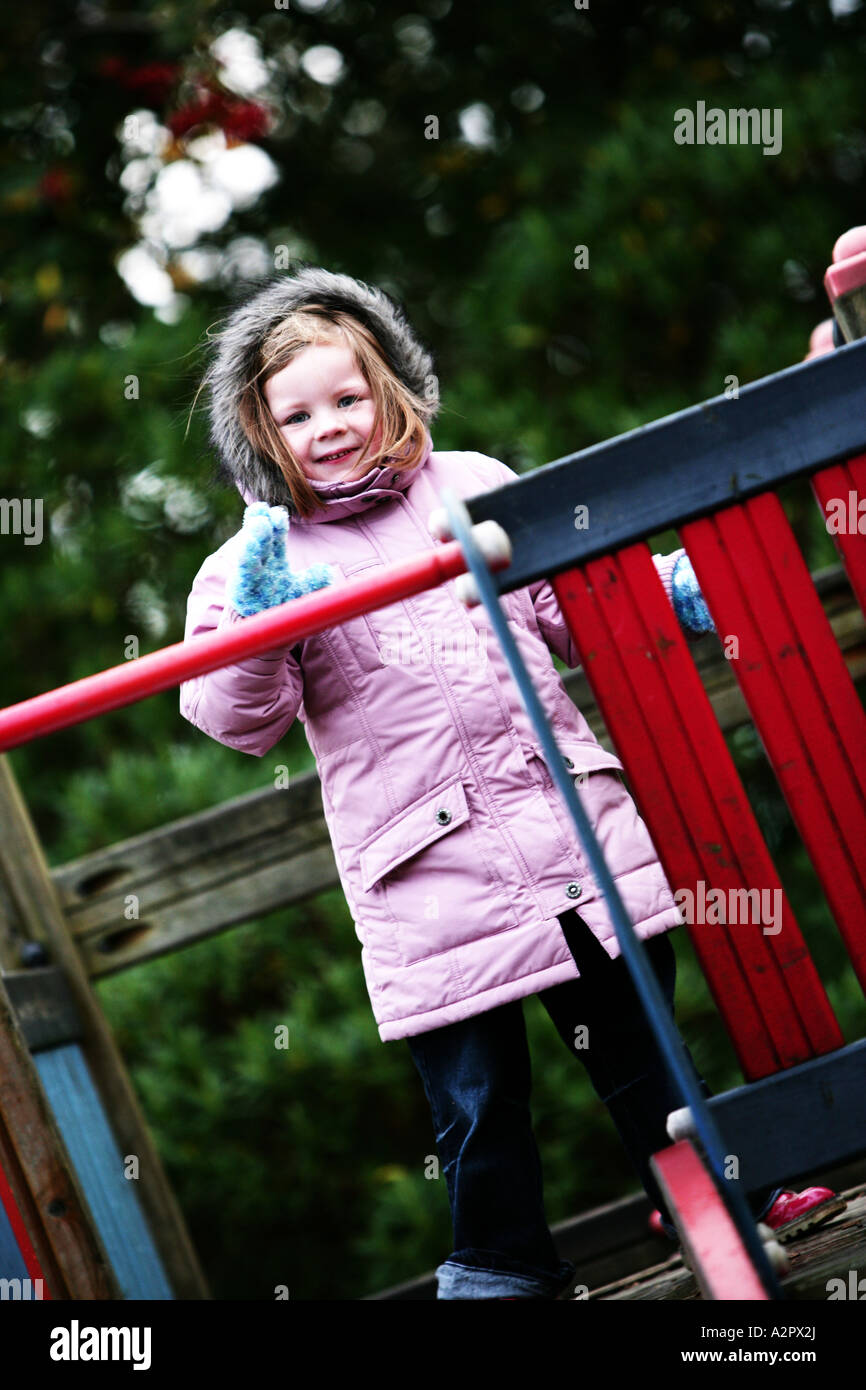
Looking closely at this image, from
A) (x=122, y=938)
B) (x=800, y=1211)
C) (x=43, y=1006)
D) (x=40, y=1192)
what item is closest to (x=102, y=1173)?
(x=43, y=1006)

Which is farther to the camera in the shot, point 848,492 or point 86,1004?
point 86,1004

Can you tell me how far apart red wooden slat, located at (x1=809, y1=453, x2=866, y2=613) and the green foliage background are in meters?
1.66

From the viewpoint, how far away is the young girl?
5.92ft

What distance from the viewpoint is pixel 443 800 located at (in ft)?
6.01

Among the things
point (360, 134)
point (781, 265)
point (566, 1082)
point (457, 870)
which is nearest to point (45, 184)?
point (360, 134)

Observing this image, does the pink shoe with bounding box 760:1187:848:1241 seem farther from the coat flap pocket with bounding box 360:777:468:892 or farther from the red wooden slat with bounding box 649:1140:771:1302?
the coat flap pocket with bounding box 360:777:468:892

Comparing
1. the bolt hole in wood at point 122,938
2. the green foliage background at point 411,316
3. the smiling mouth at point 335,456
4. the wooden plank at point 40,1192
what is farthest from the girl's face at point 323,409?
the green foliage background at point 411,316

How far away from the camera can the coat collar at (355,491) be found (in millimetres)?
1921

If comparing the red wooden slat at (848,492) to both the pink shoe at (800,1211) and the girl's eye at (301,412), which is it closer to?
the girl's eye at (301,412)

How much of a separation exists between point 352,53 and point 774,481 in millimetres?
3547

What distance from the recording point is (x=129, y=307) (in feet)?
14.8

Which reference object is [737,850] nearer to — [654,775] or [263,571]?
[654,775]

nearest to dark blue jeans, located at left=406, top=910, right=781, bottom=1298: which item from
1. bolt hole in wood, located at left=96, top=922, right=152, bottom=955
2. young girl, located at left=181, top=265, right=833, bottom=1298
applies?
young girl, located at left=181, top=265, right=833, bottom=1298

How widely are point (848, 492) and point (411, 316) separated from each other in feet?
5.10
